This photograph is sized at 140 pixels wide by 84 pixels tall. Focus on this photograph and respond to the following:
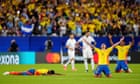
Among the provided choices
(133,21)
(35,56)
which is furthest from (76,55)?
(133,21)

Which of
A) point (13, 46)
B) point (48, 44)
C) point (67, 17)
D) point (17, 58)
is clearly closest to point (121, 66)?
point (17, 58)

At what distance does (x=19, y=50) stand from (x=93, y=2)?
7.75 m

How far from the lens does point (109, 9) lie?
46562mm

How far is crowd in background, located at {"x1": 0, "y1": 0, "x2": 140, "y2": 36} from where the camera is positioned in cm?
4250

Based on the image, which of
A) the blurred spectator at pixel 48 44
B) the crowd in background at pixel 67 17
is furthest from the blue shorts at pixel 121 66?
the blurred spectator at pixel 48 44

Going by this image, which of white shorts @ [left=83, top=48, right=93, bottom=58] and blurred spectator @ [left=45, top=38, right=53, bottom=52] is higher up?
blurred spectator @ [left=45, top=38, right=53, bottom=52]

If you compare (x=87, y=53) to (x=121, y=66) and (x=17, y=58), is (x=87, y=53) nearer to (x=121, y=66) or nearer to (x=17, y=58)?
(x=121, y=66)

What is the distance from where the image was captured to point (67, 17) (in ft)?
145

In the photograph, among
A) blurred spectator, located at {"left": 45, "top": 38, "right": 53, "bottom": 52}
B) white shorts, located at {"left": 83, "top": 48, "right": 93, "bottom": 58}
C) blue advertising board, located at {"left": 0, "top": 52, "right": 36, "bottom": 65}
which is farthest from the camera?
blurred spectator, located at {"left": 45, "top": 38, "right": 53, "bottom": 52}

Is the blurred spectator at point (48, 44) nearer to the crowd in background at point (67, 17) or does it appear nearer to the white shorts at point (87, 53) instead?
the crowd in background at point (67, 17)

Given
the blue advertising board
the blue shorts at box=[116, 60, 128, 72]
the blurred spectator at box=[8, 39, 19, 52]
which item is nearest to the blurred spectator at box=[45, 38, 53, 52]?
the blue advertising board

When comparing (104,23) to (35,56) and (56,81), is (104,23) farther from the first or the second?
(56,81)

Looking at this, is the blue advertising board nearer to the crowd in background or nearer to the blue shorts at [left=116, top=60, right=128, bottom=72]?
the crowd in background

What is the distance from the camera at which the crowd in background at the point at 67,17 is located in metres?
42.5
